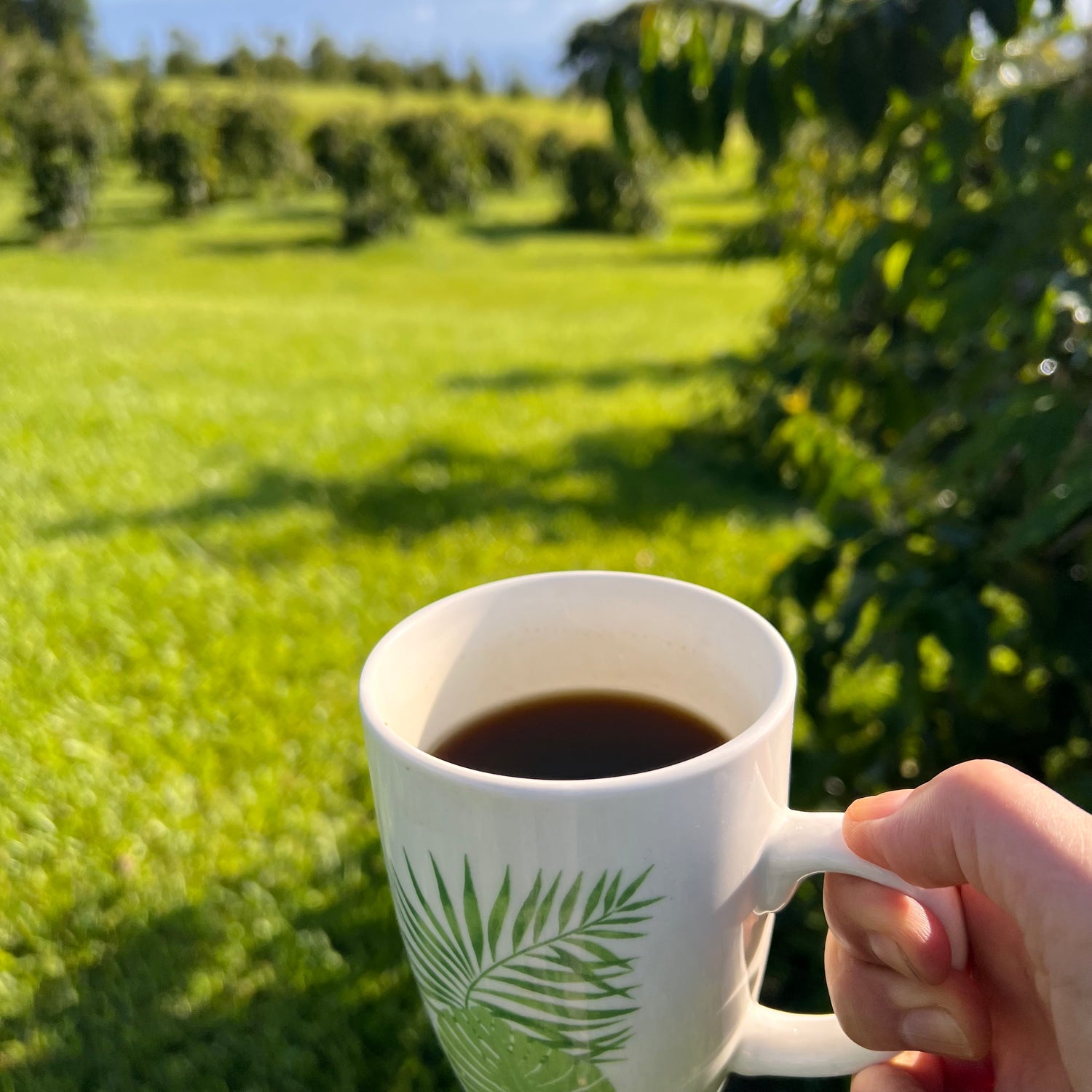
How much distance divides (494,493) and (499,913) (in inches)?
110

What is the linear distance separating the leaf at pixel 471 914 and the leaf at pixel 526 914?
1.3 inches

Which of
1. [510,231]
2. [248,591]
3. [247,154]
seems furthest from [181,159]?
[248,591]

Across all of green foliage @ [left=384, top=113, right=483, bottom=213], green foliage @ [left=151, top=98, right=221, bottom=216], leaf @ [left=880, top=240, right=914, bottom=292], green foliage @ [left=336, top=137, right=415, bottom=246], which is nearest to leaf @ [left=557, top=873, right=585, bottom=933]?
leaf @ [left=880, top=240, right=914, bottom=292]

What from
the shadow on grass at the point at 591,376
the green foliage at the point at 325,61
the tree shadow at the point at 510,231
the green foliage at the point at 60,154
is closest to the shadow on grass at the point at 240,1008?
the shadow on grass at the point at 591,376

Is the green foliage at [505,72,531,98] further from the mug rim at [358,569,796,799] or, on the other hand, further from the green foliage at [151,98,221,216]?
the mug rim at [358,569,796,799]

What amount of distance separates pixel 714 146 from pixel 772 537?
172cm

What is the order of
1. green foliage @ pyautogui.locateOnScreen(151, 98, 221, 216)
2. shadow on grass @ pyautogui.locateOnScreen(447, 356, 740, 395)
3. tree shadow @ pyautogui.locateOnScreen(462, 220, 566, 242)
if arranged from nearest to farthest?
shadow on grass @ pyautogui.locateOnScreen(447, 356, 740, 395)
green foliage @ pyautogui.locateOnScreen(151, 98, 221, 216)
tree shadow @ pyautogui.locateOnScreen(462, 220, 566, 242)

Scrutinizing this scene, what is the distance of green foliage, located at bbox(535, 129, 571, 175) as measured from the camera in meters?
21.3

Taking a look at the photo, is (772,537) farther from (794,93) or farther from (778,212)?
(794,93)

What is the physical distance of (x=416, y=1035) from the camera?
1.31m

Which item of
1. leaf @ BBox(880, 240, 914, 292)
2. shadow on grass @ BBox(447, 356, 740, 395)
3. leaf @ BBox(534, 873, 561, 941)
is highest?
leaf @ BBox(880, 240, 914, 292)

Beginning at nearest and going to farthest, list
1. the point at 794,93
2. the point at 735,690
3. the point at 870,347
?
the point at 735,690 < the point at 794,93 < the point at 870,347

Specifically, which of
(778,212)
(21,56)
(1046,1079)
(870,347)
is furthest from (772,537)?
(21,56)

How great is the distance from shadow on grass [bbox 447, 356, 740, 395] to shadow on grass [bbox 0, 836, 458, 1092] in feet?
12.6
